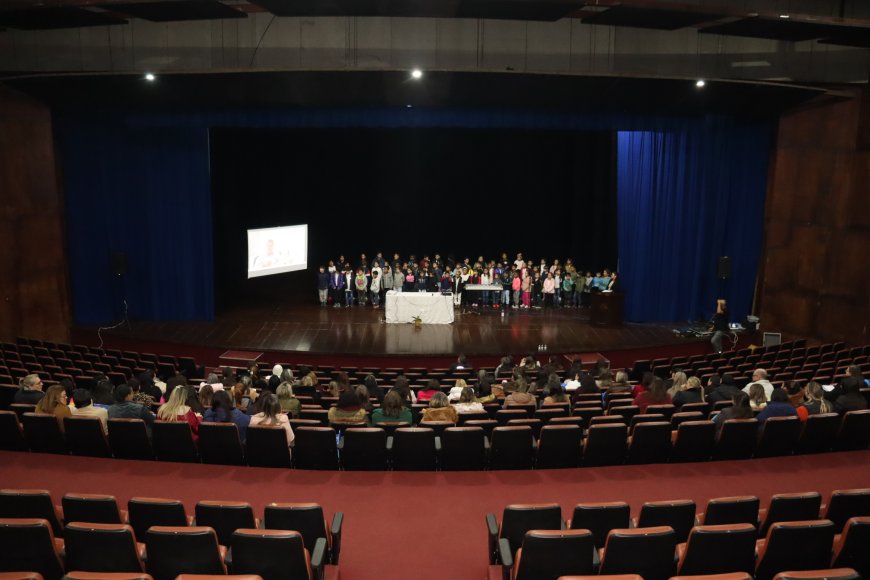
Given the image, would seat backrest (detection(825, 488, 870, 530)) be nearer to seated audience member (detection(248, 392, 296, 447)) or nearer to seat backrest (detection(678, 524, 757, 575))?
seat backrest (detection(678, 524, 757, 575))

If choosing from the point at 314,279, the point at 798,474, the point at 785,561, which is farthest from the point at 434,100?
the point at 785,561

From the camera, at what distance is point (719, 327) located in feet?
49.4

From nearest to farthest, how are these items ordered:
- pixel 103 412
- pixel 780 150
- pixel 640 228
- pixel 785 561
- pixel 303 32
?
pixel 785 561 → pixel 103 412 → pixel 303 32 → pixel 780 150 → pixel 640 228

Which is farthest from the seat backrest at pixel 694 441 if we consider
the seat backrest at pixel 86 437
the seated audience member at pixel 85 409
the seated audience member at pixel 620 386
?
the seated audience member at pixel 85 409

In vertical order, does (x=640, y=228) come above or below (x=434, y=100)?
below

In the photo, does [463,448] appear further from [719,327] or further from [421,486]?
[719,327]

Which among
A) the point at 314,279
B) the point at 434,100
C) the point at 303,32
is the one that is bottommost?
the point at 314,279

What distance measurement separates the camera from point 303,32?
14102mm

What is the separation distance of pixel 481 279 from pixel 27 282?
419 inches

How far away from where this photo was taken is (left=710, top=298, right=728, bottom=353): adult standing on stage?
576 inches

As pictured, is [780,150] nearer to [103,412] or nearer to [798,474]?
[798,474]

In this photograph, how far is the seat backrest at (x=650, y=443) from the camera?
6.62 meters

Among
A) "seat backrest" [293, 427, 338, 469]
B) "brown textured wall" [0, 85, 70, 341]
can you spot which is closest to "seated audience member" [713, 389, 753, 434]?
"seat backrest" [293, 427, 338, 469]

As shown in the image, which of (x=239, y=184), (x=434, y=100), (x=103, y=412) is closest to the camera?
(x=103, y=412)
